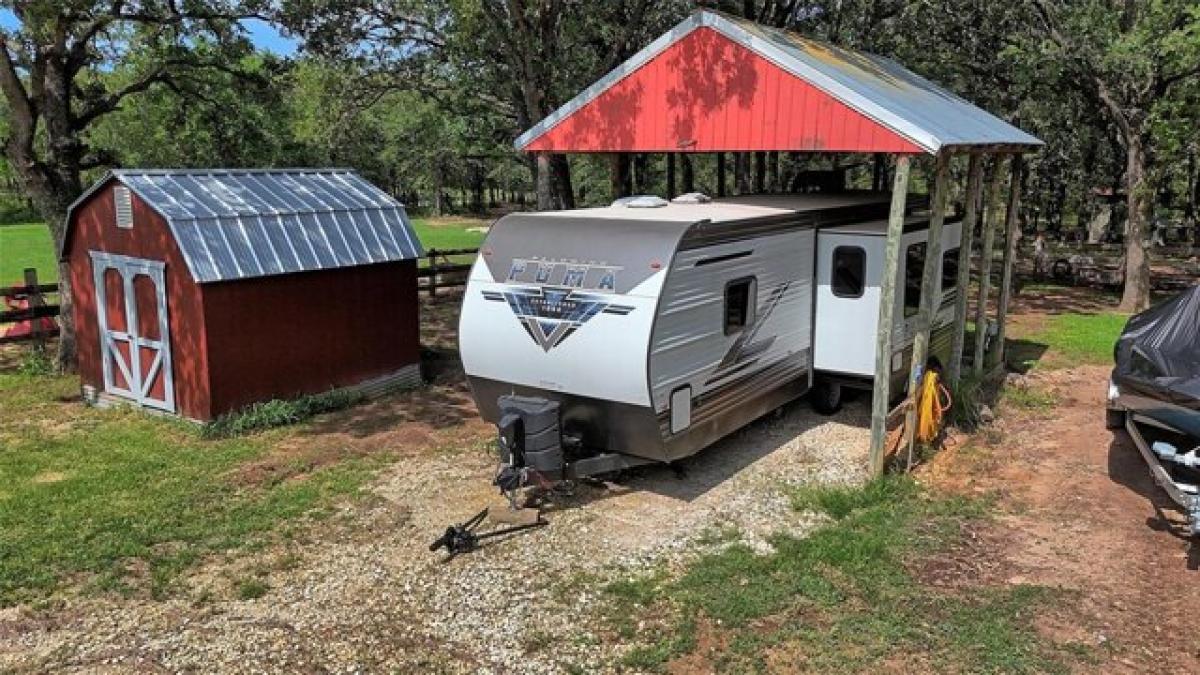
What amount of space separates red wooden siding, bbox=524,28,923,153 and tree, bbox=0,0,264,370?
6665mm

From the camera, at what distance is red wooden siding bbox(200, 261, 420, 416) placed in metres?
11.8

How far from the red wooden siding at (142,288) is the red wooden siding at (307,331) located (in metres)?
0.24

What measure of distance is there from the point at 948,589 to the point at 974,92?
20.6 meters

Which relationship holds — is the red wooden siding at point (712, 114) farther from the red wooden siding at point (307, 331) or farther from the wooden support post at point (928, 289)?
the red wooden siding at point (307, 331)

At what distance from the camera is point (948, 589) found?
24.8 feet

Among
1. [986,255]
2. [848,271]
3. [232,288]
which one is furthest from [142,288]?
[986,255]

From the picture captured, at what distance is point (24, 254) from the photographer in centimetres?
3450

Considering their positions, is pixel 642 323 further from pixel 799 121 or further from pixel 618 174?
pixel 618 174

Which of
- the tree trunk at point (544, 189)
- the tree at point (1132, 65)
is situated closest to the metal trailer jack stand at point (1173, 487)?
the tree trunk at point (544, 189)

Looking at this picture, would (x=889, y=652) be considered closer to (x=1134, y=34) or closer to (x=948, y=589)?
(x=948, y=589)

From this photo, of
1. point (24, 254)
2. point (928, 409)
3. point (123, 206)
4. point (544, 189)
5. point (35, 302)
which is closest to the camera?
→ point (928, 409)

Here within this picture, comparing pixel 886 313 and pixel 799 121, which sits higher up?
pixel 799 121

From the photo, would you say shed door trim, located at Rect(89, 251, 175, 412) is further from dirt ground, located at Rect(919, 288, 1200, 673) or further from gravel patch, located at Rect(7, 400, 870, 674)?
dirt ground, located at Rect(919, 288, 1200, 673)

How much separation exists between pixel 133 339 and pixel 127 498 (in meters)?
3.75
